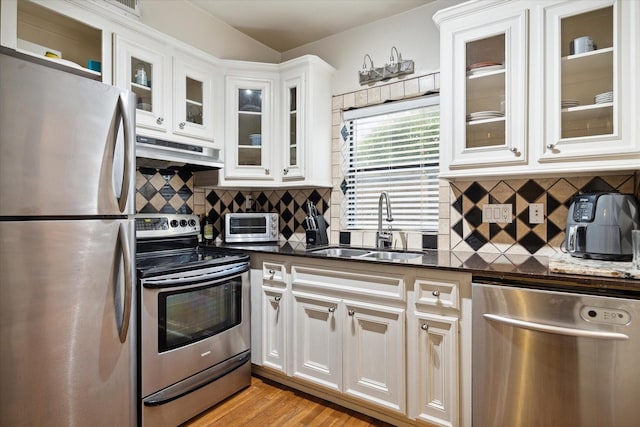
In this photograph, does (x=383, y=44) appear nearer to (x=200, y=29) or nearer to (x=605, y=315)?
(x=200, y=29)

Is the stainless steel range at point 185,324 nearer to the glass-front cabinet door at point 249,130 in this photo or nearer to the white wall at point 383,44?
the glass-front cabinet door at point 249,130

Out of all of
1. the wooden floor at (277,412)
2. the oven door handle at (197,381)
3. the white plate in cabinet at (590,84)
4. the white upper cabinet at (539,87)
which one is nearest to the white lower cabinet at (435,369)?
the wooden floor at (277,412)

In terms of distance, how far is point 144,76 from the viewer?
211 centimetres

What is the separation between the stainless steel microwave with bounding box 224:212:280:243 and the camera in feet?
8.96

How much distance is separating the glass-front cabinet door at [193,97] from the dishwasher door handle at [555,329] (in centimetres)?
208

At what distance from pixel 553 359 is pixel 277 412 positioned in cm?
145

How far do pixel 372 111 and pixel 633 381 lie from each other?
210 centimetres

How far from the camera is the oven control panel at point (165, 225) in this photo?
2236 millimetres

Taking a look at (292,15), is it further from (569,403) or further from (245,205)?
(569,403)

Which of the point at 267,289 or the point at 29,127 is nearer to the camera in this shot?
the point at 29,127

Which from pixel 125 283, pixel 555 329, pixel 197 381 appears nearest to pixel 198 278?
pixel 125 283

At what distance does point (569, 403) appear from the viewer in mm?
1374

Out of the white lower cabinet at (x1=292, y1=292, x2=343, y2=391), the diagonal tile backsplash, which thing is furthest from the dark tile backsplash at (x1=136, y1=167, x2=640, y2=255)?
the white lower cabinet at (x1=292, y1=292, x2=343, y2=391)

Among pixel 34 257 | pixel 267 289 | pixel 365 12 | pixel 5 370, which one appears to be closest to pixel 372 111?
pixel 365 12
